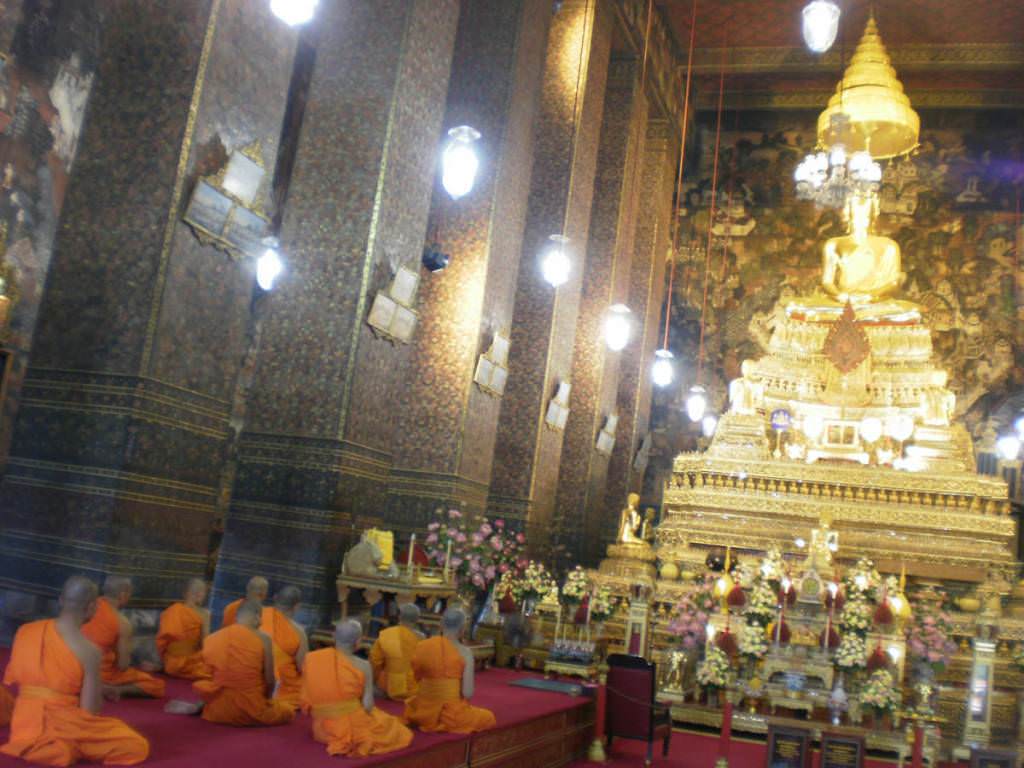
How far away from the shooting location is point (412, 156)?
29.6 ft

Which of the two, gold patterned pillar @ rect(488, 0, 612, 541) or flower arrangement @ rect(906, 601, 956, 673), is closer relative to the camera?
flower arrangement @ rect(906, 601, 956, 673)

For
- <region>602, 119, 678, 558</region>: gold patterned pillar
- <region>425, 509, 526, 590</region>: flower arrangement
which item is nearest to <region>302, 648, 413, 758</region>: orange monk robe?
<region>425, 509, 526, 590</region>: flower arrangement

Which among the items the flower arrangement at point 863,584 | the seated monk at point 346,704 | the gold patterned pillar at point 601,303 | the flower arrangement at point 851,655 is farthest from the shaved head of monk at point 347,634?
the gold patterned pillar at point 601,303

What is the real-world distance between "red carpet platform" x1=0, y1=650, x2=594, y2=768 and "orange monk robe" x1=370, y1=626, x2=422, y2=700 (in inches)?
5.0

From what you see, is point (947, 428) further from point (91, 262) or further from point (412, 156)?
point (91, 262)

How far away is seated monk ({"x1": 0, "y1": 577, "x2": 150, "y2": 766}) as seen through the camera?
4.10 metres

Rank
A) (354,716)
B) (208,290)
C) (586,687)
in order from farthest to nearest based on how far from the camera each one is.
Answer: (586,687), (208,290), (354,716)

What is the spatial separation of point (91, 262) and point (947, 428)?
12.8 meters

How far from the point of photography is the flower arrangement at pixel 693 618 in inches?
366

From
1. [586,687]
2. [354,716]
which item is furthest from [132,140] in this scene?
[586,687]

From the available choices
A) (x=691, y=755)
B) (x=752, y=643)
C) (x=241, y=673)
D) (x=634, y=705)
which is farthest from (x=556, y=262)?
(x=241, y=673)

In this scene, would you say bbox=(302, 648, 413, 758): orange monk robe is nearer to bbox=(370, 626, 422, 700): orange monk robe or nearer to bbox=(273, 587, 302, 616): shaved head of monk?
bbox=(273, 587, 302, 616): shaved head of monk

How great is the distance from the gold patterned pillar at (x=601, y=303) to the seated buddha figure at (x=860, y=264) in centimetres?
370

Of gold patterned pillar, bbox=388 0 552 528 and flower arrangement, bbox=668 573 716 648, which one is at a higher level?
gold patterned pillar, bbox=388 0 552 528
